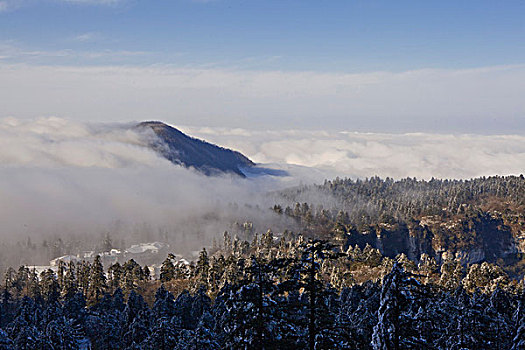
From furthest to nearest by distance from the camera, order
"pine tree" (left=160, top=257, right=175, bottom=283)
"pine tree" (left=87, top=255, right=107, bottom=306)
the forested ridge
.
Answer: "pine tree" (left=160, top=257, right=175, bottom=283), "pine tree" (left=87, top=255, right=107, bottom=306), the forested ridge

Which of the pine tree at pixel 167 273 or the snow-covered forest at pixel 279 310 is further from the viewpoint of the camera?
the pine tree at pixel 167 273

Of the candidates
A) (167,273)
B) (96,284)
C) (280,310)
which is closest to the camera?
(280,310)

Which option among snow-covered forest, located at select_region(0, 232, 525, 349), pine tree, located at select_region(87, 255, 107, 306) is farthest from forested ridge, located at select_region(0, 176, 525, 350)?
pine tree, located at select_region(87, 255, 107, 306)

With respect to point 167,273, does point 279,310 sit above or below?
above

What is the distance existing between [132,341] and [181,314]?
19.6 meters

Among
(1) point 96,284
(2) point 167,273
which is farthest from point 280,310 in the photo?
(2) point 167,273

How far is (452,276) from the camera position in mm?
113688

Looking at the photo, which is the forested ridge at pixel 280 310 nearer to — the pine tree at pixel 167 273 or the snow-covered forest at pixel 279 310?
the snow-covered forest at pixel 279 310

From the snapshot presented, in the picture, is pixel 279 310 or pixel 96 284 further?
pixel 96 284

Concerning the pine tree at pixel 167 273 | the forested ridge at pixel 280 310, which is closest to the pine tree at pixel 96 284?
the forested ridge at pixel 280 310

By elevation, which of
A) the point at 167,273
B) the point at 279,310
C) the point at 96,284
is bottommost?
the point at 167,273

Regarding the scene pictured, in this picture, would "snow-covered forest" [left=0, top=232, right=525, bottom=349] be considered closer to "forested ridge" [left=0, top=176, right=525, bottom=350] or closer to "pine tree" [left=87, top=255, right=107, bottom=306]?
"forested ridge" [left=0, top=176, right=525, bottom=350]

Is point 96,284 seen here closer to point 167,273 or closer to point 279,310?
point 167,273

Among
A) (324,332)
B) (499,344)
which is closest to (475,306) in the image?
(499,344)
